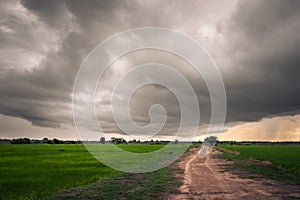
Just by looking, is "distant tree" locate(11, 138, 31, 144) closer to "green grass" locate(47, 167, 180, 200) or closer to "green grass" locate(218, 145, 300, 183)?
"green grass" locate(218, 145, 300, 183)

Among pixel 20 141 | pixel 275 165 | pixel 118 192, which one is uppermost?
pixel 20 141

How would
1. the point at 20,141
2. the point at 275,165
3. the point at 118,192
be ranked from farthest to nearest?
the point at 20,141
the point at 275,165
the point at 118,192

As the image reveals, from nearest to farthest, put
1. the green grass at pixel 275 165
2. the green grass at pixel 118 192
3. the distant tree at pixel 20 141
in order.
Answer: the green grass at pixel 118 192, the green grass at pixel 275 165, the distant tree at pixel 20 141

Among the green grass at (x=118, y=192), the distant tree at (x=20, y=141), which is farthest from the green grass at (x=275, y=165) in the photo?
the distant tree at (x=20, y=141)

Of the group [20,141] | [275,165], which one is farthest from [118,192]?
[20,141]

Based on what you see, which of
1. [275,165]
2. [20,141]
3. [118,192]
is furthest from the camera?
[20,141]

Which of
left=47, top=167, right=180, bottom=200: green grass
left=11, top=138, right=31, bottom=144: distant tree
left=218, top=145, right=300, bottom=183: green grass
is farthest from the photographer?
left=11, top=138, right=31, bottom=144: distant tree

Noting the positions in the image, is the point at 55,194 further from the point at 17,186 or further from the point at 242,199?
the point at 242,199

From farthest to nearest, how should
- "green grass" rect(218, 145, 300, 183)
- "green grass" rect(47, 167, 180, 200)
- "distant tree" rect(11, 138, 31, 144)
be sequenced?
"distant tree" rect(11, 138, 31, 144) < "green grass" rect(218, 145, 300, 183) < "green grass" rect(47, 167, 180, 200)

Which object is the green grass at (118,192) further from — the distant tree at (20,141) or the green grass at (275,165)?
the distant tree at (20,141)

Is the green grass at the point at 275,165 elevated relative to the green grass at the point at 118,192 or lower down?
elevated

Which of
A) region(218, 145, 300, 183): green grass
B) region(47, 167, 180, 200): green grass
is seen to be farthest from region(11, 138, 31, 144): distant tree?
region(47, 167, 180, 200): green grass

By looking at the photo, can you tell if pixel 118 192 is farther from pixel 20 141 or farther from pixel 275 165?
pixel 20 141

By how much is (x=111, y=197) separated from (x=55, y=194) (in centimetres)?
301
